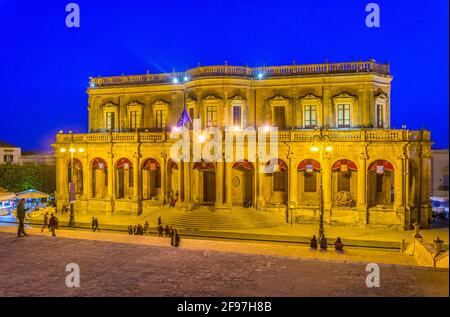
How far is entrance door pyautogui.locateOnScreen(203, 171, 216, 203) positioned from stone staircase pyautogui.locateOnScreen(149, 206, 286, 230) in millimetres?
3330

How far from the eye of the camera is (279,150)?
35.6 meters

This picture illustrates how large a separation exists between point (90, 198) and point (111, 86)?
1174 centimetres

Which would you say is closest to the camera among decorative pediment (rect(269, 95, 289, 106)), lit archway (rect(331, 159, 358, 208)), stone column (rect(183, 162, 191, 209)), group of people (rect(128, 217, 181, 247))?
group of people (rect(128, 217, 181, 247))

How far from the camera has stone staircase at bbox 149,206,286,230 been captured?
3262 cm

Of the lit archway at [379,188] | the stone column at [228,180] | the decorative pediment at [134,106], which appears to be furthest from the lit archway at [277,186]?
the decorative pediment at [134,106]

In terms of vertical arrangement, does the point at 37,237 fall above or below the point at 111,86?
below

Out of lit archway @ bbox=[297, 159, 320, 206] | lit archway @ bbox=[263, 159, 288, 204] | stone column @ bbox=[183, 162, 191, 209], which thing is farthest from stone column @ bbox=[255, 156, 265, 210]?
stone column @ bbox=[183, 162, 191, 209]

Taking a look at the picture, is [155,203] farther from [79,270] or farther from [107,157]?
[79,270]

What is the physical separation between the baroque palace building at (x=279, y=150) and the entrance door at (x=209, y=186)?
92mm

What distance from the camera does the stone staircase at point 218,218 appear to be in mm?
32625

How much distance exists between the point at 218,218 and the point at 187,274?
18.1 meters

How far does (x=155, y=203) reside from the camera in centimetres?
3916

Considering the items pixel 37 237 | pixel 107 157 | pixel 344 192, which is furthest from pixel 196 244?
pixel 107 157

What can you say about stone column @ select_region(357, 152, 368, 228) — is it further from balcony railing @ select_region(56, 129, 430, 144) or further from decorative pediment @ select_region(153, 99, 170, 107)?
decorative pediment @ select_region(153, 99, 170, 107)
